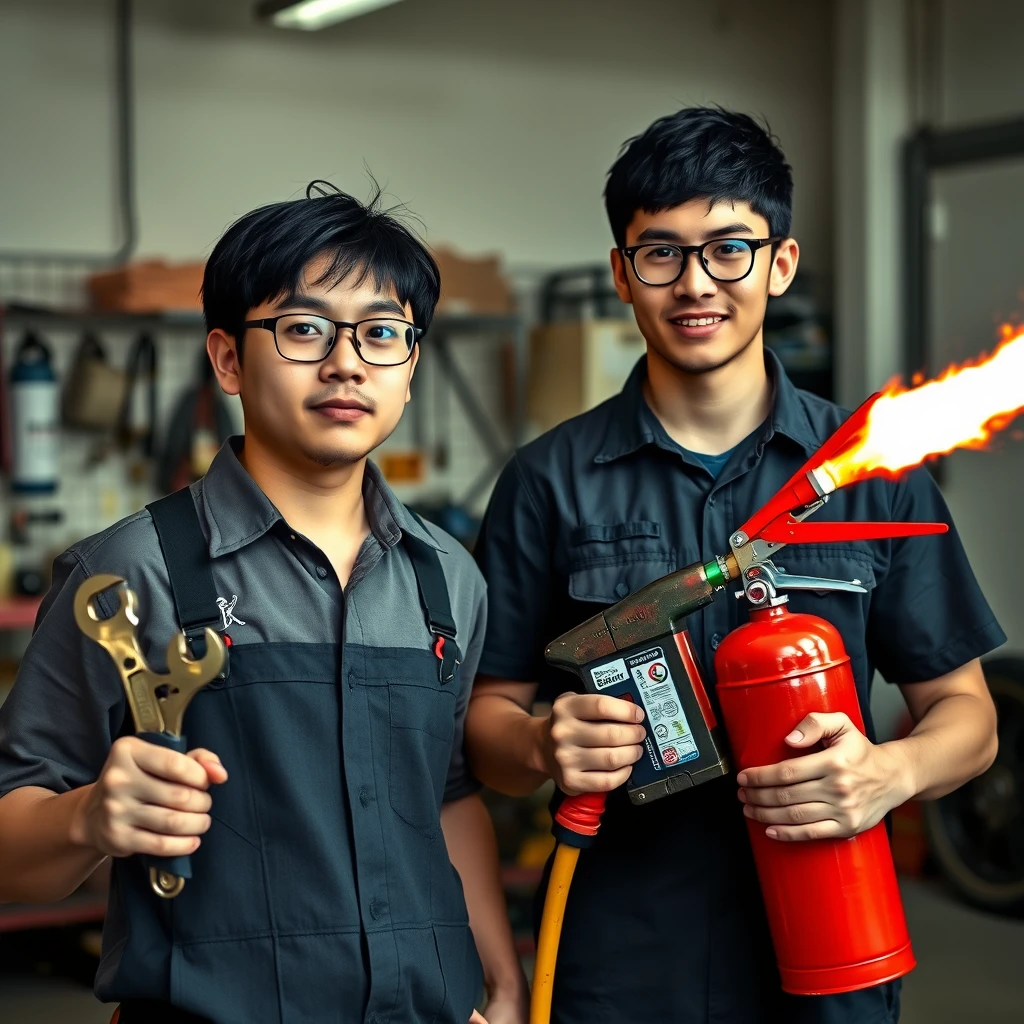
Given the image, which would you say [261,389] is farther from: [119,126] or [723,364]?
[119,126]

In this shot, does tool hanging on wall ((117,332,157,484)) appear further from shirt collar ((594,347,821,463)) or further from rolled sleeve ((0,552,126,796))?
rolled sleeve ((0,552,126,796))

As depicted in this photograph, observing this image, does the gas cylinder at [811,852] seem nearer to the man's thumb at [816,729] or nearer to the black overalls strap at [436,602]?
the man's thumb at [816,729]

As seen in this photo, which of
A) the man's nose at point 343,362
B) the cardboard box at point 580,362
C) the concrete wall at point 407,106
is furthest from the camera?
the cardboard box at point 580,362

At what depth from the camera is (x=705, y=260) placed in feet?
5.57

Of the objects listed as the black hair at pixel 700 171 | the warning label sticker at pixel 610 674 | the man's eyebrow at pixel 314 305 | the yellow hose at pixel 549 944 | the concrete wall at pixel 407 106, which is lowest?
the yellow hose at pixel 549 944

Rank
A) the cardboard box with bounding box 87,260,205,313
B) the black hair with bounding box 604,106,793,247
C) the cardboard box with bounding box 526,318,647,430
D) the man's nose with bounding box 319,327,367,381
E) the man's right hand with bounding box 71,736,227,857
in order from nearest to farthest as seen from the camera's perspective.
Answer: the man's right hand with bounding box 71,736,227,857
the man's nose with bounding box 319,327,367,381
the black hair with bounding box 604,106,793,247
the cardboard box with bounding box 87,260,205,313
the cardboard box with bounding box 526,318,647,430

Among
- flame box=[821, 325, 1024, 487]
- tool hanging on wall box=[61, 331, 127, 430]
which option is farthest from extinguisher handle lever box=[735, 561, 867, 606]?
tool hanging on wall box=[61, 331, 127, 430]

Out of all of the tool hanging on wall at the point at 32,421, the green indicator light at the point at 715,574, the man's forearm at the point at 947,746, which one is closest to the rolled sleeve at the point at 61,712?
the green indicator light at the point at 715,574

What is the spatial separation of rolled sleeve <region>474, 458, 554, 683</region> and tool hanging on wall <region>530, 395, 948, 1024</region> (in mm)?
205

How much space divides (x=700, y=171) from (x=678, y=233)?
0.08m

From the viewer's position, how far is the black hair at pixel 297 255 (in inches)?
61.0

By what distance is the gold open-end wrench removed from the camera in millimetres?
1258

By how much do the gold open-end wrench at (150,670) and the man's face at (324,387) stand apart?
318 mm

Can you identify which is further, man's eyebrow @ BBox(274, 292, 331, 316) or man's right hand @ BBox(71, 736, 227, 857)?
man's eyebrow @ BBox(274, 292, 331, 316)
